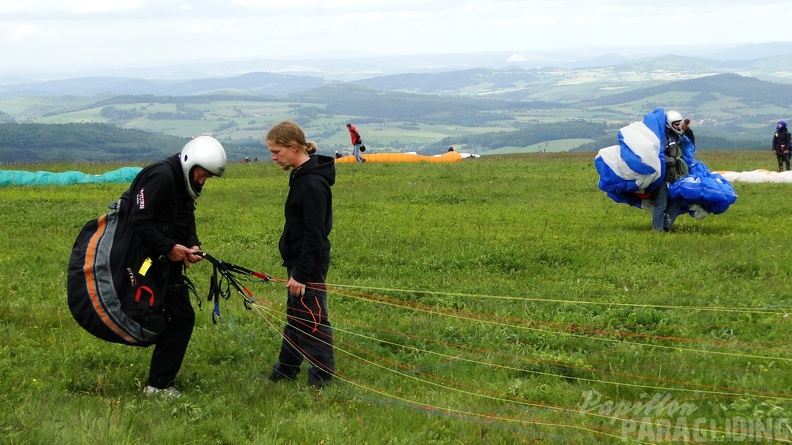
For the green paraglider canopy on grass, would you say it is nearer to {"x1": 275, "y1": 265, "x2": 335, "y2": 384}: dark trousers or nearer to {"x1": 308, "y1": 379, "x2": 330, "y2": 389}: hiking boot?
{"x1": 275, "y1": 265, "x2": 335, "y2": 384}: dark trousers

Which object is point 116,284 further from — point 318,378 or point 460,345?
point 460,345

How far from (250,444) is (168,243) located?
1.87 m

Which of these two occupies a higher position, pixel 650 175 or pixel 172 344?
pixel 650 175

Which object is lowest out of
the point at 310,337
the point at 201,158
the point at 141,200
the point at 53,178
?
the point at 53,178

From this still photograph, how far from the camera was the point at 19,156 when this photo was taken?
423 ft

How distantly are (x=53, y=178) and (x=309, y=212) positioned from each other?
76.5 ft

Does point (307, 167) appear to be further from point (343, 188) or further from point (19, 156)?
point (19, 156)

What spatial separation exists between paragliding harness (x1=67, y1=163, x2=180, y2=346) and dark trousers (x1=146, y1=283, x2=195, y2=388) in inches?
9.7

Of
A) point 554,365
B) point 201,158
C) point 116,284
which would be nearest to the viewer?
point 116,284

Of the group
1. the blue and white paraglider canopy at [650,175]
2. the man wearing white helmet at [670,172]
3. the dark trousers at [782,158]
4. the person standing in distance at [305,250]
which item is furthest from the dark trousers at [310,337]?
the dark trousers at [782,158]

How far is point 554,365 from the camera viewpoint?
27.8ft

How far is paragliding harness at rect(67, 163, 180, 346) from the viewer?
21.9 ft

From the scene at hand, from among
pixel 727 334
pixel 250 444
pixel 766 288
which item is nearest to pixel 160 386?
pixel 250 444

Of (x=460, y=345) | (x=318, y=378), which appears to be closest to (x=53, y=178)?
(x=460, y=345)
